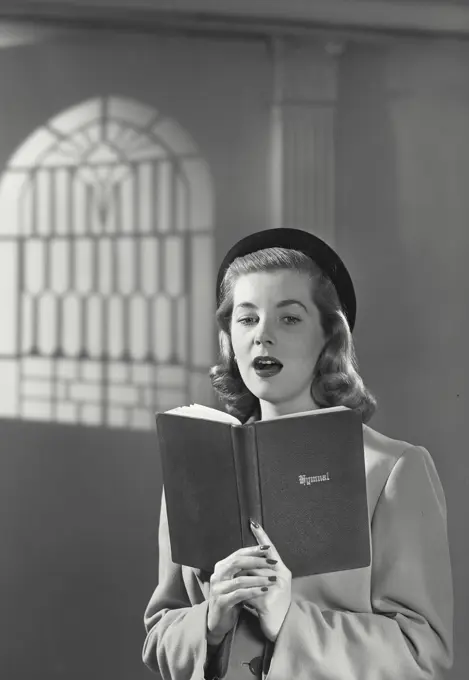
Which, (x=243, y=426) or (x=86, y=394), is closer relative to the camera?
(x=243, y=426)

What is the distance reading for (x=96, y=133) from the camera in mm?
2826

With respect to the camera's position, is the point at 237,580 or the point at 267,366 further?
the point at 267,366

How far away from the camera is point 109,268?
9.29 feet

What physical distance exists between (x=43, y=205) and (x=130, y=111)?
0.45 meters

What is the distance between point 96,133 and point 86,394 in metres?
0.91


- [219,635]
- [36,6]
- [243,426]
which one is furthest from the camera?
[36,6]

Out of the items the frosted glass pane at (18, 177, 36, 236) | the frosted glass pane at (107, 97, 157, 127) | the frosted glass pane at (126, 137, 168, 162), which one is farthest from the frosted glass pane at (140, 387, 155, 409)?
the frosted glass pane at (107, 97, 157, 127)

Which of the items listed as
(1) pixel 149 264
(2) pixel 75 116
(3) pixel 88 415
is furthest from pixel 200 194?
(3) pixel 88 415

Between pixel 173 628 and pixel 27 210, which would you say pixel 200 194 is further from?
pixel 173 628

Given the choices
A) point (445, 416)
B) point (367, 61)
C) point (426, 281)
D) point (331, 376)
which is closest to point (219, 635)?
point (331, 376)

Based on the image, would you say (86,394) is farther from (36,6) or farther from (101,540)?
(36,6)

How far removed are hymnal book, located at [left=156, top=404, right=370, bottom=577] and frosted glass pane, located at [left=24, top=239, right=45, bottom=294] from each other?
120 centimetres

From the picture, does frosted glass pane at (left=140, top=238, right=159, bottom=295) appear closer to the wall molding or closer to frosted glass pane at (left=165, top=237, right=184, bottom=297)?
frosted glass pane at (left=165, top=237, right=184, bottom=297)

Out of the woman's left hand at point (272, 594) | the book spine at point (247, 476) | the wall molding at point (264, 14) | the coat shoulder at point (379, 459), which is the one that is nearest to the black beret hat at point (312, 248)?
the coat shoulder at point (379, 459)
